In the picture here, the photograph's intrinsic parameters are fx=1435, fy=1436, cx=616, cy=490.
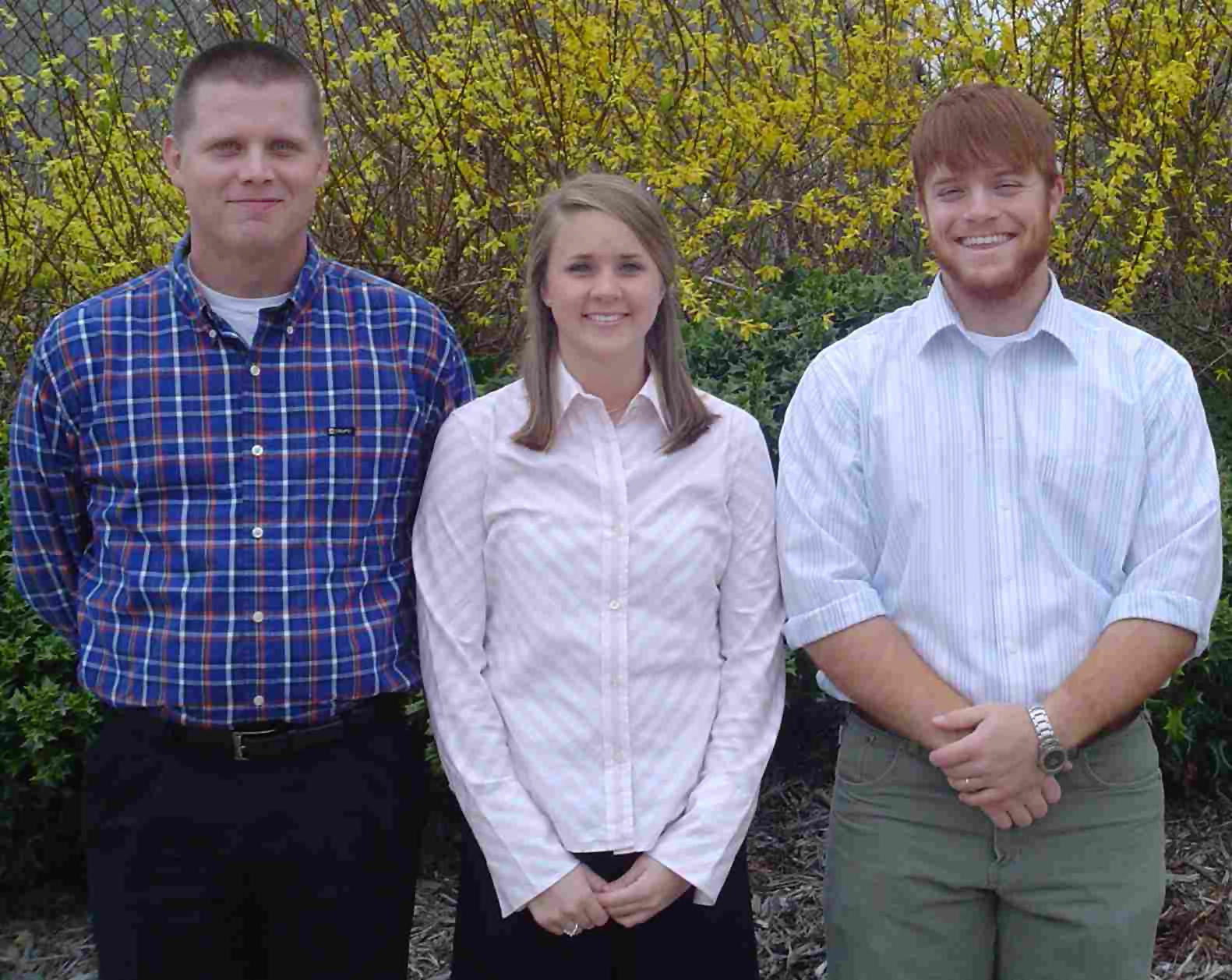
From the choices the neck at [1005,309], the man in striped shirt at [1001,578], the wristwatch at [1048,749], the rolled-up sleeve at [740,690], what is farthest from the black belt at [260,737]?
the neck at [1005,309]

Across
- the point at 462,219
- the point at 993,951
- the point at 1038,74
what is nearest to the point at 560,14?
the point at 462,219

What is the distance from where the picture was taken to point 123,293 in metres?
2.58

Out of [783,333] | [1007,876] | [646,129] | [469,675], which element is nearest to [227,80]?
[469,675]

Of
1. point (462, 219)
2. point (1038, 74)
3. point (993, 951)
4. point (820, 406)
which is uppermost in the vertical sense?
point (1038, 74)

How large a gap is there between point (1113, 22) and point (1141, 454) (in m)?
3.03

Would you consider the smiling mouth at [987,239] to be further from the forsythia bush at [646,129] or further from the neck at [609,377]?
the forsythia bush at [646,129]

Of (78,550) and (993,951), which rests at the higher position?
(78,550)

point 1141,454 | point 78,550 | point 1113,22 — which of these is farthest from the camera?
point 1113,22

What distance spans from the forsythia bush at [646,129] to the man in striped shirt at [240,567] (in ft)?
7.62

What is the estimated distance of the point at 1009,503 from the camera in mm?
2461

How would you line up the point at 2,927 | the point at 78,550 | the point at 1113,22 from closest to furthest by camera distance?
Result: the point at 78,550
the point at 2,927
the point at 1113,22

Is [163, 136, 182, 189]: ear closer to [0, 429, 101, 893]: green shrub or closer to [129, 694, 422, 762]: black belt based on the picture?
[129, 694, 422, 762]: black belt

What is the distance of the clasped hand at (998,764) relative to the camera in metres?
2.35

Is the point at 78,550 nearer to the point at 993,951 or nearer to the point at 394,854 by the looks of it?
the point at 394,854
